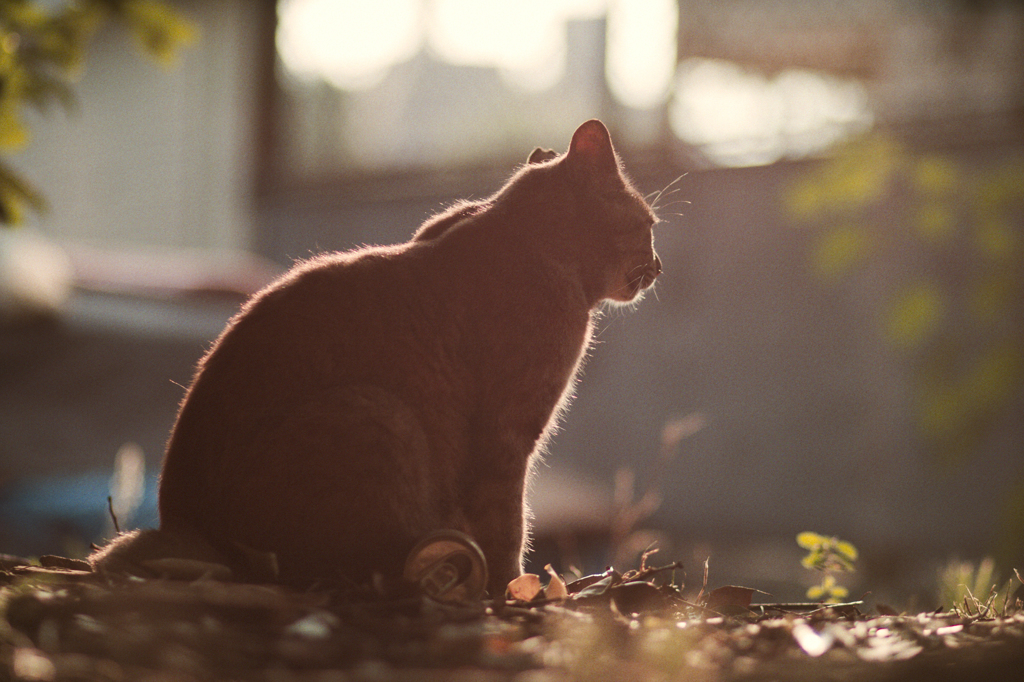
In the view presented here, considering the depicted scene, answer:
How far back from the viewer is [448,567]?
1.26 meters

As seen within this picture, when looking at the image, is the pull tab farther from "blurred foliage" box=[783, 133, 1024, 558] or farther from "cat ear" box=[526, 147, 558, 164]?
"blurred foliage" box=[783, 133, 1024, 558]

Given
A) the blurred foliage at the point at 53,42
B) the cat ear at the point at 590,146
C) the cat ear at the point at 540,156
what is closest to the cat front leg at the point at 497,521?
the cat ear at the point at 590,146

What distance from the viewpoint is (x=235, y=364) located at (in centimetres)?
133

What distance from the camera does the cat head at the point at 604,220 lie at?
1735 mm

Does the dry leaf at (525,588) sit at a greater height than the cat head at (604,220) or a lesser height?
lesser

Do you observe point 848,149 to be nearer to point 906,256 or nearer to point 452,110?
point 906,256

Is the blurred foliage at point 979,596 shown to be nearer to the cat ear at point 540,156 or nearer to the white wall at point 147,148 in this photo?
the cat ear at point 540,156

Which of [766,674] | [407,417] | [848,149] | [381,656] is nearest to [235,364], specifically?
[407,417]

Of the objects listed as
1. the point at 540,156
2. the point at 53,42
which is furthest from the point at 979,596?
the point at 53,42

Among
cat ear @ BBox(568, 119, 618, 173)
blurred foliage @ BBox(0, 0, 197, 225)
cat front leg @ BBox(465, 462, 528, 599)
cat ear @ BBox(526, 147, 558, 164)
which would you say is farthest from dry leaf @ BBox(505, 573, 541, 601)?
blurred foliage @ BBox(0, 0, 197, 225)

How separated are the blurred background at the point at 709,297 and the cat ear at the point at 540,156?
1332 mm

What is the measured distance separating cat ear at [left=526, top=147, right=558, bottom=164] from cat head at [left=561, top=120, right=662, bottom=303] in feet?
0.80

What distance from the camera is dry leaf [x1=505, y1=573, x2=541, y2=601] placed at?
51.0 inches

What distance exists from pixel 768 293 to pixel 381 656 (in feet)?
17.7
